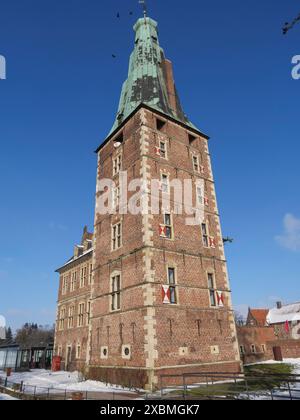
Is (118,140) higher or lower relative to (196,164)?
higher

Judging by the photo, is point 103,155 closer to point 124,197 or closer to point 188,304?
point 124,197

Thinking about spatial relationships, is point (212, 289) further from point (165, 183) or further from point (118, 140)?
point (118, 140)

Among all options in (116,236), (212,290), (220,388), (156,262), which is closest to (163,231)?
(156,262)

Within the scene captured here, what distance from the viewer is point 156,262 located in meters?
18.3

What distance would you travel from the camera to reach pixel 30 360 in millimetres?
36625

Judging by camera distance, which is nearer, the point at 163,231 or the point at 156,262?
the point at 156,262

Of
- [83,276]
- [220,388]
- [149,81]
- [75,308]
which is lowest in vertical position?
[220,388]

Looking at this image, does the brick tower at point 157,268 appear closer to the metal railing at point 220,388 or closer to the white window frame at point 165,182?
the white window frame at point 165,182

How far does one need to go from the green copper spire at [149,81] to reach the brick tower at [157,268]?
0.56 ft

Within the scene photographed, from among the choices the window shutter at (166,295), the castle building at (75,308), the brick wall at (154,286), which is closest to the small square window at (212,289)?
the brick wall at (154,286)

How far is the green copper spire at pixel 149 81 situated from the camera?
2614cm

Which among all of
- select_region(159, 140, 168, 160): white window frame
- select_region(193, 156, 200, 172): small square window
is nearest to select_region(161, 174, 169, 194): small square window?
select_region(159, 140, 168, 160): white window frame

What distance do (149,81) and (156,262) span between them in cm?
1744
